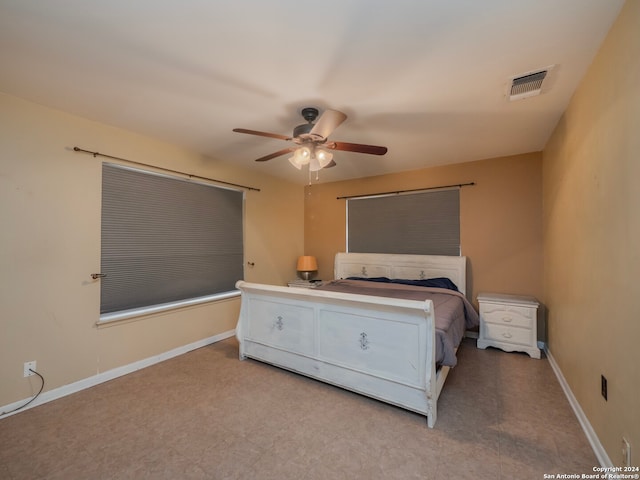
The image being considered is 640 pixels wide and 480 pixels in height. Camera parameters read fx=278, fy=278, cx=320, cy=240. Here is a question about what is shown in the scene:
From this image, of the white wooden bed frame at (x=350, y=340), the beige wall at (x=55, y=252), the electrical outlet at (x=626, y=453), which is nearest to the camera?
the electrical outlet at (x=626, y=453)

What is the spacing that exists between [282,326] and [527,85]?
2827mm

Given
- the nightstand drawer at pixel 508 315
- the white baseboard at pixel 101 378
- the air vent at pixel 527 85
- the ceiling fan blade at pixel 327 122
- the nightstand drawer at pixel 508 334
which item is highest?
the air vent at pixel 527 85

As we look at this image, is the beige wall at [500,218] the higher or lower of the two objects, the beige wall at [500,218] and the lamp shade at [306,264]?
the higher

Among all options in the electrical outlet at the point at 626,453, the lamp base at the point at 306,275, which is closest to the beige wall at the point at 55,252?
the lamp base at the point at 306,275

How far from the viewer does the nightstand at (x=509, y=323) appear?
3.14 m

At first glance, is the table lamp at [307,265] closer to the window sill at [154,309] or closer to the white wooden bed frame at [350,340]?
the window sill at [154,309]

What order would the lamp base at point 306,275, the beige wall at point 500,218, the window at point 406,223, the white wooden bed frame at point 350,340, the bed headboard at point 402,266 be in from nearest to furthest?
the white wooden bed frame at point 350,340 → the beige wall at point 500,218 → the bed headboard at point 402,266 → the window at point 406,223 → the lamp base at point 306,275

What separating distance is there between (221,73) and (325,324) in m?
2.12

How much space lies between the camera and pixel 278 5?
4.50 ft

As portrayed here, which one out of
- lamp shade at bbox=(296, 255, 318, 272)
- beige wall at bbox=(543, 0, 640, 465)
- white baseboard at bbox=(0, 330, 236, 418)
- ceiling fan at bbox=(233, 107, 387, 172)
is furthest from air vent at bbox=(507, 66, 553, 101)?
white baseboard at bbox=(0, 330, 236, 418)

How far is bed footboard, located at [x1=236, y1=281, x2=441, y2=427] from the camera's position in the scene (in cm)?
203

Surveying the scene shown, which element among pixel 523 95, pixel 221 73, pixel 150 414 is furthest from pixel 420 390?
pixel 221 73

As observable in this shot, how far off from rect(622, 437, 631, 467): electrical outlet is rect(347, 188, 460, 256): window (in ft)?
8.98

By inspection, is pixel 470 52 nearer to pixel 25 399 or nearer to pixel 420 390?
pixel 420 390
